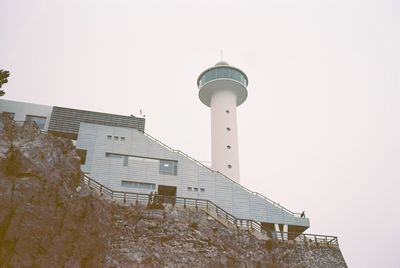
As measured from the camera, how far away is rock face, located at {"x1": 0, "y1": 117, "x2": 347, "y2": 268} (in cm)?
2234

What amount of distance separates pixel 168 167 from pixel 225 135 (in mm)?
11889

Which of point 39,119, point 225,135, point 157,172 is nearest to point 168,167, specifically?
point 157,172

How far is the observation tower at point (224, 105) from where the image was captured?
150ft

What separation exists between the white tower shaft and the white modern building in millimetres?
6285

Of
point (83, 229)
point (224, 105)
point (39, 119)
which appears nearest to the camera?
point (83, 229)

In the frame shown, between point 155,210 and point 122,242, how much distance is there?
3.99 m

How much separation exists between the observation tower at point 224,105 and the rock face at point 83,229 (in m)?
14.5

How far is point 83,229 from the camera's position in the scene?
25359mm

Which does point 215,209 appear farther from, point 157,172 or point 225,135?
point 225,135

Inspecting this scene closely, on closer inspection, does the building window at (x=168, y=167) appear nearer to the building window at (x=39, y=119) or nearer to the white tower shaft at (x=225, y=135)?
the white tower shaft at (x=225, y=135)

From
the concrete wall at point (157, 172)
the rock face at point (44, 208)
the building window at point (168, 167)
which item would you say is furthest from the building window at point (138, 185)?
the rock face at point (44, 208)

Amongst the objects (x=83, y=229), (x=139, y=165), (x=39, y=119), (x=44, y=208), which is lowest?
(x=83, y=229)

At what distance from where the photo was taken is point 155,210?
30.2m

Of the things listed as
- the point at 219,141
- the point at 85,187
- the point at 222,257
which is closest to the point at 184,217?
the point at 222,257
